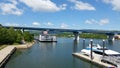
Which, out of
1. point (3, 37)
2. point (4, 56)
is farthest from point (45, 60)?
point (3, 37)

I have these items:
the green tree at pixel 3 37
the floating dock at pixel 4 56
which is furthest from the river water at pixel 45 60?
the green tree at pixel 3 37

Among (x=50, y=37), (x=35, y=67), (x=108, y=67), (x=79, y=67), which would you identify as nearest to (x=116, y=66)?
(x=108, y=67)

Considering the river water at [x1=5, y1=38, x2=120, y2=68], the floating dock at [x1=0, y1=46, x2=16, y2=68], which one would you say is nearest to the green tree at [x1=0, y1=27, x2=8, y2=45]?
the river water at [x1=5, y1=38, x2=120, y2=68]

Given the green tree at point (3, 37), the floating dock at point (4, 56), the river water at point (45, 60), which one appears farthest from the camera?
the green tree at point (3, 37)

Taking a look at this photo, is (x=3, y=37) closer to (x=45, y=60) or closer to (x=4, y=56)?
(x=45, y=60)

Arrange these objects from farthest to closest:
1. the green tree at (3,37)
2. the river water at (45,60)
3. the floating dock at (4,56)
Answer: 1. the green tree at (3,37)
2. the river water at (45,60)
3. the floating dock at (4,56)

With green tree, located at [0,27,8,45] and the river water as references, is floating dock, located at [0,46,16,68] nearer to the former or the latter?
the river water

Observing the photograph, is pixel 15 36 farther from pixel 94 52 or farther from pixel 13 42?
pixel 94 52

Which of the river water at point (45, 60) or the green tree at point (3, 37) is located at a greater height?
the green tree at point (3, 37)

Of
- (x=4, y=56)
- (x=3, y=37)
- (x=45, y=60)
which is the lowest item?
(x=45, y=60)

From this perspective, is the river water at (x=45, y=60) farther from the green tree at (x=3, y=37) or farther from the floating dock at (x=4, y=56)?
the green tree at (x=3, y=37)

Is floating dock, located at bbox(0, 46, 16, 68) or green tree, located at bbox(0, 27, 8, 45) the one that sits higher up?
green tree, located at bbox(0, 27, 8, 45)
